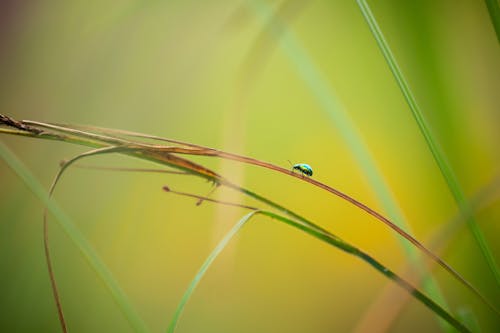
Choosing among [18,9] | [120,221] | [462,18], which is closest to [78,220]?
[120,221]

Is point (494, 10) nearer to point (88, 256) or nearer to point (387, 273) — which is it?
point (387, 273)

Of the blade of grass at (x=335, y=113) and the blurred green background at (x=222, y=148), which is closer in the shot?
the blade of grass at (x=335, y=113)

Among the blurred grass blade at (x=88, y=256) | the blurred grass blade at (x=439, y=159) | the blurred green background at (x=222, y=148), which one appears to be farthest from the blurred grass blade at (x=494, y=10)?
the blurred green background at (x=222, y=148)

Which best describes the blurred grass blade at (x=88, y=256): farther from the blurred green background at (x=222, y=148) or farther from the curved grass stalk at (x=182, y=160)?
the blurred green background at (x=222, y=148)

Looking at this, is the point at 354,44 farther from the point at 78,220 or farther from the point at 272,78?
the point at 78,220

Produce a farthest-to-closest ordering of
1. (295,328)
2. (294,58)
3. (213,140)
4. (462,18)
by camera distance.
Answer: (213,140)
(295,328)
(462,18)
(294,58)

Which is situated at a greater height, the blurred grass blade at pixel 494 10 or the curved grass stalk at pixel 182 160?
the blurred grass blade at pixel 494 10

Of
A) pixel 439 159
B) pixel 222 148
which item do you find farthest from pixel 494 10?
pixel 222 148

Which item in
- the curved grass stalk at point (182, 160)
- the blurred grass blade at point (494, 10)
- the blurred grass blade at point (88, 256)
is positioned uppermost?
the blurred grass blade at point (494, 10)
